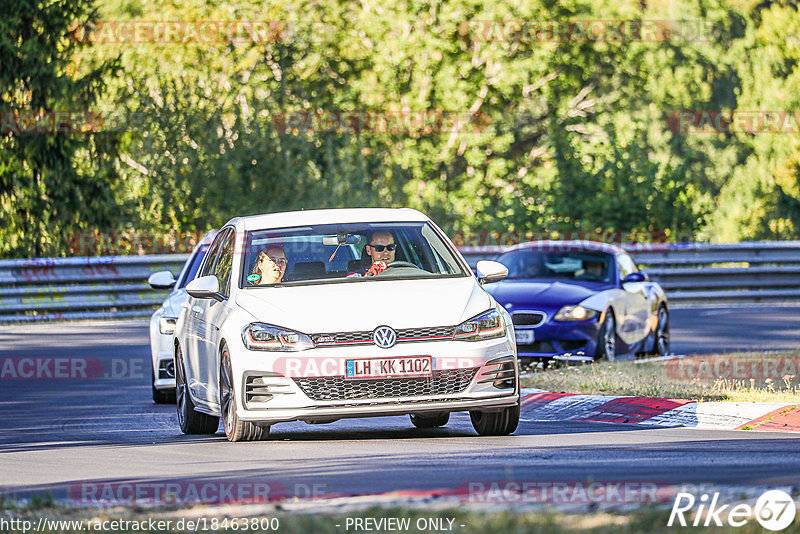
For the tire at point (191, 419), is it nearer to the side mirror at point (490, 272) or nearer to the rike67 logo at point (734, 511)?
the side mirror at point (490, 272)

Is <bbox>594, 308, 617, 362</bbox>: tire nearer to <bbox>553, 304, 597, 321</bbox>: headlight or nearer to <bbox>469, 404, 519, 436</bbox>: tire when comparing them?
<bbox>553, 304, 597, 321</bbox>: headlight

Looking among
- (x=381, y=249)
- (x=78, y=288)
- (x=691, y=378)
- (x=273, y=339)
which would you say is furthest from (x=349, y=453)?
(x=78, y=288)

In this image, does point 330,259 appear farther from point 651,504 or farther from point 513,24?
point 513,24

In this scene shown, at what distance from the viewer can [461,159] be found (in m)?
46.7

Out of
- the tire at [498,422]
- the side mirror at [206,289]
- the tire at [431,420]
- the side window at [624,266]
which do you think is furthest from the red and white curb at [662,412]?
the side window at [624,266]

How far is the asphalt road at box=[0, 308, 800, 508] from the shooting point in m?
8.29

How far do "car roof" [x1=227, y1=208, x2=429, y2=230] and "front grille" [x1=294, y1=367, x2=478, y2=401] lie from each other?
1.76m

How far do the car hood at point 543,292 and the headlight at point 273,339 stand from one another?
716 cm

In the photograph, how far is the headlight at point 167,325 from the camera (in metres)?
14.6

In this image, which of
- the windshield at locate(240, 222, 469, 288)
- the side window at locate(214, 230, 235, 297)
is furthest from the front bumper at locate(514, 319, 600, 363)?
the side window at locate(214, 230, 235, 297)

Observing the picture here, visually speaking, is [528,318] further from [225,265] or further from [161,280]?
[225,265]

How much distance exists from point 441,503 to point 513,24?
125ft

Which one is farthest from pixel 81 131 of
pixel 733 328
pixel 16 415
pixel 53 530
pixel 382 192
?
pixel 53 530

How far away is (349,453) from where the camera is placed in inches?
385
